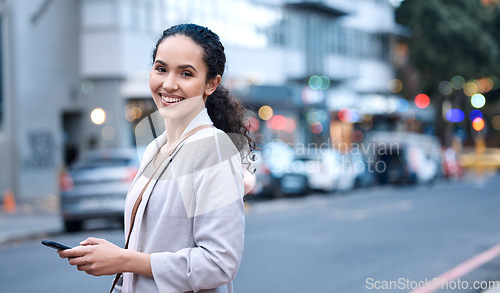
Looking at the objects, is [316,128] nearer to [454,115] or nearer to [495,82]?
[454,115]

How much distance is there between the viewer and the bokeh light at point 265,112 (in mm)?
35625

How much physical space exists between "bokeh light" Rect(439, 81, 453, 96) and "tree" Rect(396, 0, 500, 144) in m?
0.16

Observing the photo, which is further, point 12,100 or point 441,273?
point 12,100

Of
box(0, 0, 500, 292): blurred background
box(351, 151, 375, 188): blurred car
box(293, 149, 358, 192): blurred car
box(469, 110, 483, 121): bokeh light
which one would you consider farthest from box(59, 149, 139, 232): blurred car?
box(469, 110, 483, 121): bokeh light

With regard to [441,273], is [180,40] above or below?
above

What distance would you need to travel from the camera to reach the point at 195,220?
7.48 feet

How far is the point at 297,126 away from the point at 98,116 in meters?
15.2

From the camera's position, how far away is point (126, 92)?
27.5 meters

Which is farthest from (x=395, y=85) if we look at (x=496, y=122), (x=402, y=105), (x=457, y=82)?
(x=496, y=122)

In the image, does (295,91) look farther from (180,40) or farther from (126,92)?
(180,40)

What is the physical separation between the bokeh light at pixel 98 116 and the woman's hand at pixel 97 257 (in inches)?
993

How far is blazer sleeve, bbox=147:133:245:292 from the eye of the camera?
2240mm

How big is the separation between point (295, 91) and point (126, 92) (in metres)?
11.2

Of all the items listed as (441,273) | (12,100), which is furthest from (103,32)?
(441,273)
